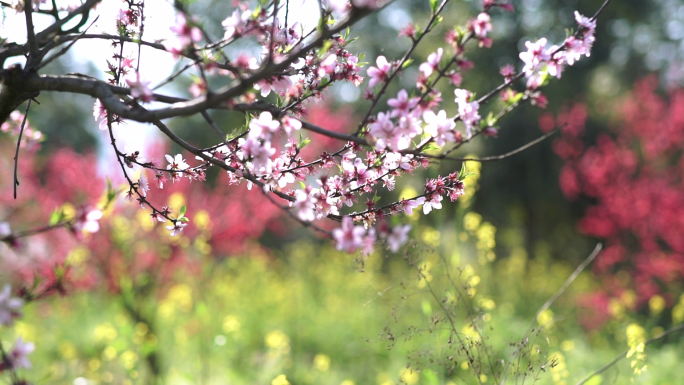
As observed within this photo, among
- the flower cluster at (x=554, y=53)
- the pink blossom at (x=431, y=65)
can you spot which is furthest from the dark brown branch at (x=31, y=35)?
the flower cluster at (x=554, y=53)

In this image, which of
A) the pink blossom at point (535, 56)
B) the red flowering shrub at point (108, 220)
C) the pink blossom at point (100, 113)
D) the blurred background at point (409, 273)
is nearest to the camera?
the pink blossom at point (535, 56)

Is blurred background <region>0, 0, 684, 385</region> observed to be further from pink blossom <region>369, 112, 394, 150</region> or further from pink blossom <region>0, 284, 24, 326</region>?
pink blossom <region>369, 112, 394, 150</region>

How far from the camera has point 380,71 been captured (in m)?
1.39

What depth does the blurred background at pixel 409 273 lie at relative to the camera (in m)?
3.62

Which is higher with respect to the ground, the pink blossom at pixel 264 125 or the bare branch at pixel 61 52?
the bare branch at pixel 61 52

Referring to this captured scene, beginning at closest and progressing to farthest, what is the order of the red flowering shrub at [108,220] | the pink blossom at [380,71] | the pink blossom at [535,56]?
the pink blossom at [380,71]
the pink blossom at [535,56]
the red flowering shrub at [108,220]

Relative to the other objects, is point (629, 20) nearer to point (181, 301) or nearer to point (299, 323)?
point (299, 323)

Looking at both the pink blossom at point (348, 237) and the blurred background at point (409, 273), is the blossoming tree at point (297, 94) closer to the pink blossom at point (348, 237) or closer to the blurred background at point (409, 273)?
the pink blossom at point (348, 237)

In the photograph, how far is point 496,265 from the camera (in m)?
9.37

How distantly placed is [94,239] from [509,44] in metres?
9.83

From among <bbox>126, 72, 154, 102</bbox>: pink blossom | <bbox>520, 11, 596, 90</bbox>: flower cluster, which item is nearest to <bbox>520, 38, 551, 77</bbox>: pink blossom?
<bbox>520, 11, 596, 90</bbox>: flower cluster

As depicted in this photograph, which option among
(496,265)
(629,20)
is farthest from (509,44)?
(496,265)

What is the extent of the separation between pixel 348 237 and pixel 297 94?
401 mm

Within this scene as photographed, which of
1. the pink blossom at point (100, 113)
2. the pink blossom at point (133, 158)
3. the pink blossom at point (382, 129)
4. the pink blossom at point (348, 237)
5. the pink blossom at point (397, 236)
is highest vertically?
the pink blossom at point (100, 113)
